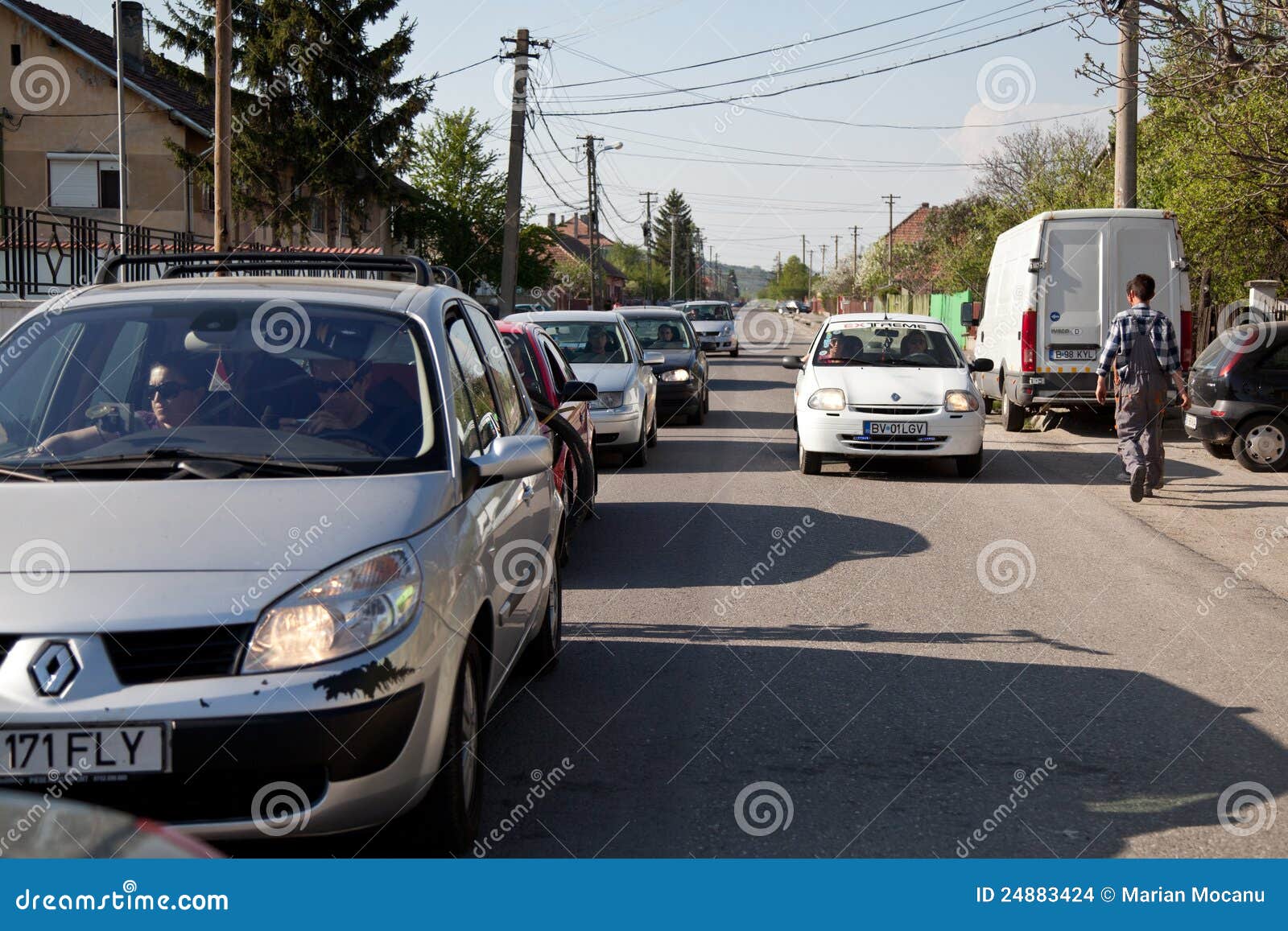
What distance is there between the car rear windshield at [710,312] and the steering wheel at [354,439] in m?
40.8

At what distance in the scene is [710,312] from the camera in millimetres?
45250

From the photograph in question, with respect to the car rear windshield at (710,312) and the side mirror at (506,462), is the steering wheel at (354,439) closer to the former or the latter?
the side mirror at (506,462)

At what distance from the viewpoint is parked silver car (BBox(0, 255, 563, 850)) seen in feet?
10.9

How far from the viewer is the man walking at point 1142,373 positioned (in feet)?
39.8

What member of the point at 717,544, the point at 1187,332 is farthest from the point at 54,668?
the point at 1187,332

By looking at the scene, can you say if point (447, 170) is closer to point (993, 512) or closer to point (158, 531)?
point (993, 512)

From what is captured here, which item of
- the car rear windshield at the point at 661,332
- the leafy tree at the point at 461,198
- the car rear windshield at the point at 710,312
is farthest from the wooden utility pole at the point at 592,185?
the car rear windshield at the point at 661,332

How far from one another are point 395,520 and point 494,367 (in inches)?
79.5

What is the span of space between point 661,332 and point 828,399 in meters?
8.81

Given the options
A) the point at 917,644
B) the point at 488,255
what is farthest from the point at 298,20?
the point at 917,644

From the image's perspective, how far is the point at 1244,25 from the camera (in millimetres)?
10867

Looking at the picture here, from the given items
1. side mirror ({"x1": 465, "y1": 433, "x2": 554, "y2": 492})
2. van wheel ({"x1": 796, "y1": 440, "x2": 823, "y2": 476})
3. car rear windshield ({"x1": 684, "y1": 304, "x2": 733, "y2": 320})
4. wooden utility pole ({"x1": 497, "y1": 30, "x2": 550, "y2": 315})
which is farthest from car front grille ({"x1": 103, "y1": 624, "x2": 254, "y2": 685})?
car rear windshield ({"x1": 684, "y1": 304, "x2": 733, "y2": 320})

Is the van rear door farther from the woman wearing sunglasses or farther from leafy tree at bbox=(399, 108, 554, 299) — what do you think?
leafy tree at bbox=(399, 108, 554, 299)

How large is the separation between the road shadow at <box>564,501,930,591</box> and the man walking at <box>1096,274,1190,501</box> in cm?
289
